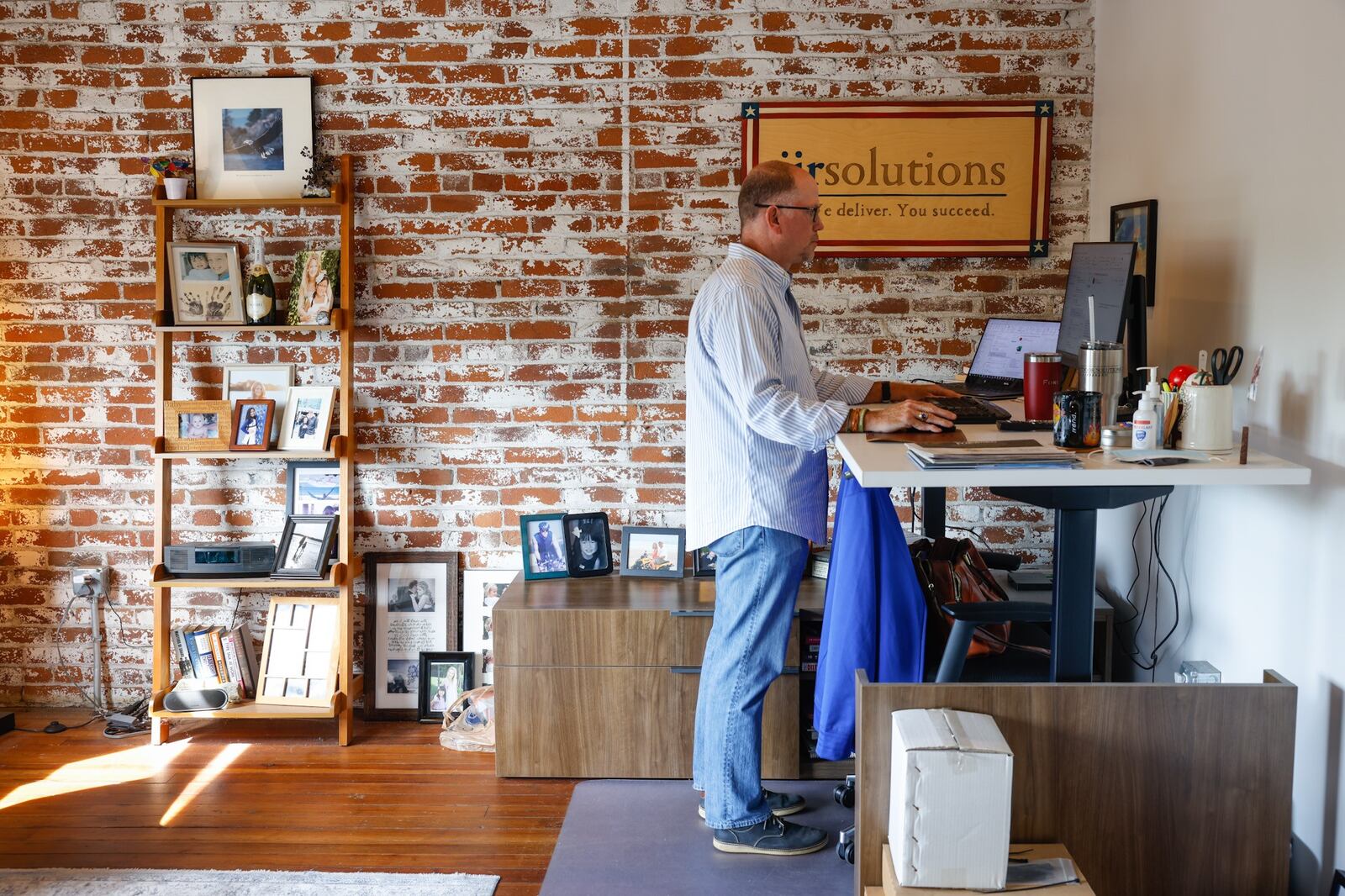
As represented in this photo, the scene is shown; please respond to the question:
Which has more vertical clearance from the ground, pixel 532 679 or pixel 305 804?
pixel 532 679

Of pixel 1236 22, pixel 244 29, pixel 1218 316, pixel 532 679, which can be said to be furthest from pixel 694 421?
pixel 244 29

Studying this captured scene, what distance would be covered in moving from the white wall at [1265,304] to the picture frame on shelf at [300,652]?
249 centimetres

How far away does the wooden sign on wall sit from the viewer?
3.64 meters

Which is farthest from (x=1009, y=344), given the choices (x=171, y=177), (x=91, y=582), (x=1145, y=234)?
(x=91, y=582)

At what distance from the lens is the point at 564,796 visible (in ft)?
10.7

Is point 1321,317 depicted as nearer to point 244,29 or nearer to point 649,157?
point 649,157

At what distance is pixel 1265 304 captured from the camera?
2471mm

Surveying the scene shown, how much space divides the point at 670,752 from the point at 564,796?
0.33 metres

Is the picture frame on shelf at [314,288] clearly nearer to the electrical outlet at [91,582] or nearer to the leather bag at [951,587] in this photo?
the electrical outlet at [91,582]

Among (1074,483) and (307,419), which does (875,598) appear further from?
(307,419)

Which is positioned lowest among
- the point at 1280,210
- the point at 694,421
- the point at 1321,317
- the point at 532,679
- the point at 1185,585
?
the point at 532,679

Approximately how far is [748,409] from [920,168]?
58.7 inches

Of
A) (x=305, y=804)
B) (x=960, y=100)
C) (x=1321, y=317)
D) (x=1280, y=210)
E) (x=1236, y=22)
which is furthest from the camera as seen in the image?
(x=960, y=100)

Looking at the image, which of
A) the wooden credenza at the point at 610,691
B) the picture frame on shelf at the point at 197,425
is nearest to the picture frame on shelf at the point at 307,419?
the picture frame on shelf at the point at 197,425
